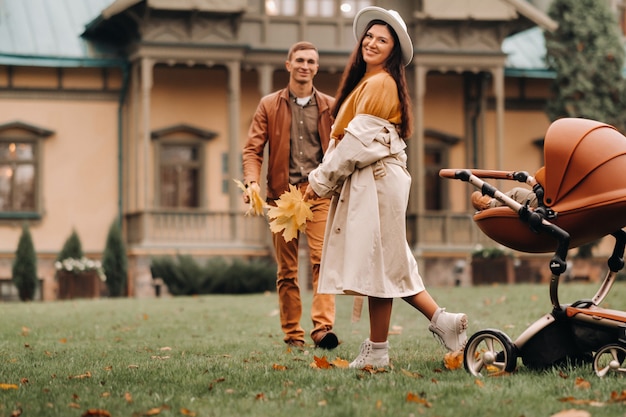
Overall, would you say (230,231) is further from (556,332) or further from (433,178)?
(556,332)

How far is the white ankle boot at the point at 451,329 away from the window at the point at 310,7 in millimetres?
16843

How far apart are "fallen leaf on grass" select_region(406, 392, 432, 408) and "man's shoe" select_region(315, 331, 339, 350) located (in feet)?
8.23

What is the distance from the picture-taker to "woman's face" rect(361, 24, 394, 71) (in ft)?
19.8

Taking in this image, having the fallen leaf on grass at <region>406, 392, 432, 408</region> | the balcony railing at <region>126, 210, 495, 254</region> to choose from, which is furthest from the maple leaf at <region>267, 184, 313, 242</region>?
the balcony railing at <region>126, 210, 495, 254</region>

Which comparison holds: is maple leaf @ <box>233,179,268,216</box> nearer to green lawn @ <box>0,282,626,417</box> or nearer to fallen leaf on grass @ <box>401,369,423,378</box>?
green lawn @ <box>0,282,626,417</box>

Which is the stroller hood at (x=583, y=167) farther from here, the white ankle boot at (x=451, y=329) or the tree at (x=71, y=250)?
the tree at (x=71, y=250)

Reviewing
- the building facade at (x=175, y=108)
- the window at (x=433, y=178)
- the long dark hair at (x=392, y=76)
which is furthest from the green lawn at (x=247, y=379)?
the window at (x=433, y=178)

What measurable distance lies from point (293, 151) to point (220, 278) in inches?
425

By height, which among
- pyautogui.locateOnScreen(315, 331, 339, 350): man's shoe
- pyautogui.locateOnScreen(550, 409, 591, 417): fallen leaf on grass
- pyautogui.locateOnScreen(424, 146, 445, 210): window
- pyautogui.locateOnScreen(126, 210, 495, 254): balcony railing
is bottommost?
pyautogui.locateOnScreen(550, 409, 591, 417): fallen leaf on grass

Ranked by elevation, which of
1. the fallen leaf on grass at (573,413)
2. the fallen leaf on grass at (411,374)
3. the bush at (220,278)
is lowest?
the fallen leaf on grass at (573,413)

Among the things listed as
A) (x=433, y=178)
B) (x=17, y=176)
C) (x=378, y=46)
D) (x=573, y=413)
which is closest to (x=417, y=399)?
(x=573, y=413)

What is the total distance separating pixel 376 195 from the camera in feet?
19.4

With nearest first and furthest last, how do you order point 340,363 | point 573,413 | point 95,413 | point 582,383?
point 573,413
point 95,413
point 582,383
point 340,363

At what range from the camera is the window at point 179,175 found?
2247cm
